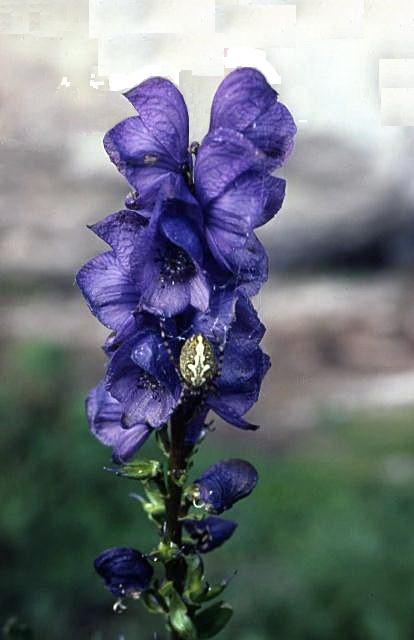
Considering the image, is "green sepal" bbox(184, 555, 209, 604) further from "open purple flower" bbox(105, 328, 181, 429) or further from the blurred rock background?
the blurred rock background

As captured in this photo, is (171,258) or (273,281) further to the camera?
(273,281)

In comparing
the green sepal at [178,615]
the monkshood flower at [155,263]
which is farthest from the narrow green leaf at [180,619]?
the monkshood flower at [155,263]

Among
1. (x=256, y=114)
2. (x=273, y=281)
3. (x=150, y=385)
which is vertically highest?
(x=256, y=114)

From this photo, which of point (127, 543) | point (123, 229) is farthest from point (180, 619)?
point (127, 543)

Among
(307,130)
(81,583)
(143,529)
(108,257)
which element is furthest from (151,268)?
(307,130)

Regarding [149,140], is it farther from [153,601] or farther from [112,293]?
[153,601]

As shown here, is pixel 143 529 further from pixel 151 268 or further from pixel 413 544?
pixel 151 268

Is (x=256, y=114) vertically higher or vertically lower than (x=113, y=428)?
higher
